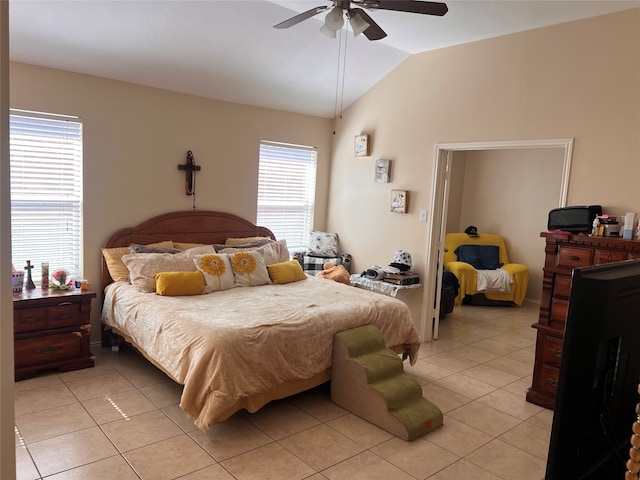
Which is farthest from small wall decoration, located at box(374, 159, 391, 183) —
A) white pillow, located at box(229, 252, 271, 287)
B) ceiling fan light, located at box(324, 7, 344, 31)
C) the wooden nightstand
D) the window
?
the wooden nightstand

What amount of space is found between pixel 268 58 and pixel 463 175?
14.4ft

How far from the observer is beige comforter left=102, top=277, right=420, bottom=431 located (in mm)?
2844

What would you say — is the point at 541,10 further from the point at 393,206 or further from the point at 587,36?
the point at 393,206

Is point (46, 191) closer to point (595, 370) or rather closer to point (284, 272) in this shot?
point (284, 272)

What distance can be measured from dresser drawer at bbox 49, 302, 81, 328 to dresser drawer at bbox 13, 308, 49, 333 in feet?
0.16

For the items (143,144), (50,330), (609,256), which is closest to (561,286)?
(609,256)

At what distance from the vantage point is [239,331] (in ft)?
9.84

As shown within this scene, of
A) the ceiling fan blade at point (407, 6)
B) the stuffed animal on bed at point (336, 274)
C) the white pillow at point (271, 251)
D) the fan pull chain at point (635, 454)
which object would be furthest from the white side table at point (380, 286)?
the fan pull chain at point (635, 454)

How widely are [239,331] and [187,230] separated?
2011 mm

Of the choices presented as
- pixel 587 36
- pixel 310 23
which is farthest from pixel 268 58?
pixel 587 36

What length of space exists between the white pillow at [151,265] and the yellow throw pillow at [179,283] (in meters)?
0.08

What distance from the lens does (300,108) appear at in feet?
17.8

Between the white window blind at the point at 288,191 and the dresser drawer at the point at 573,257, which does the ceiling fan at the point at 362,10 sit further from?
the white window blind at the point at 288,191

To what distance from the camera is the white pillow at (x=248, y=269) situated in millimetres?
4332
